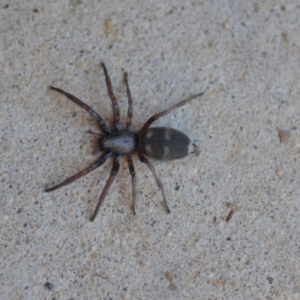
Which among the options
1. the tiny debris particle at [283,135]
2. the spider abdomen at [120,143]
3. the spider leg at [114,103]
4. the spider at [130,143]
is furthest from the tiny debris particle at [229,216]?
the spider leg at [114,103]

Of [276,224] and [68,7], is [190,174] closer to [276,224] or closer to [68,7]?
[276,224]

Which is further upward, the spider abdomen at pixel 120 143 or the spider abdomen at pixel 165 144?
the spider abdomen at pixel 120 143

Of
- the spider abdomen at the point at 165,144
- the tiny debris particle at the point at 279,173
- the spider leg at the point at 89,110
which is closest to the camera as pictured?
the spider abdomen at the point at 165,144

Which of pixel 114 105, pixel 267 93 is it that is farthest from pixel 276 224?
pixel 114 105

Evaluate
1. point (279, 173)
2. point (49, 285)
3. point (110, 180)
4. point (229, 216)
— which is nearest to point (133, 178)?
point (110, 180)

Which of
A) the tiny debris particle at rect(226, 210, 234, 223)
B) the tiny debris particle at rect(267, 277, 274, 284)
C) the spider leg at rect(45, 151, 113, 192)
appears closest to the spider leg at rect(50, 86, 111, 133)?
the spider leg at rect(45, 151, 113, 192)

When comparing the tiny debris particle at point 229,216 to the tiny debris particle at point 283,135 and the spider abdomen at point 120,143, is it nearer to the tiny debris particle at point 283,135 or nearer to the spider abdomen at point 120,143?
the tiny debris particle at point 283,135

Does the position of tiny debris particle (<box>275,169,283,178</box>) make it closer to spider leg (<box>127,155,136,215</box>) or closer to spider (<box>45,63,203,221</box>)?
spider (<box>45,63,203,221</box>)
